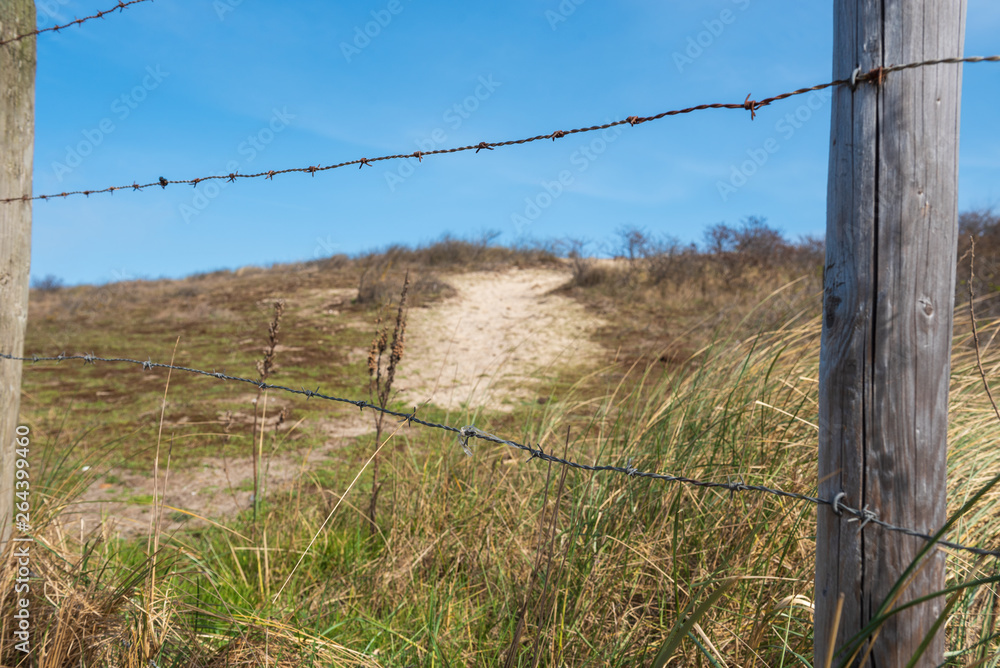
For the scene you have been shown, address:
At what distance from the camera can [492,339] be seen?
11656mm

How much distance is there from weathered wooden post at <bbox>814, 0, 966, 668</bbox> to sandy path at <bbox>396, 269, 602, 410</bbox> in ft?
18.1

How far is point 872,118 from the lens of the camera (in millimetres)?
1093

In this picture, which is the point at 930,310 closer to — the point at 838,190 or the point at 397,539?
the point at 838,190

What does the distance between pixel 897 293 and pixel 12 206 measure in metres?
3.00

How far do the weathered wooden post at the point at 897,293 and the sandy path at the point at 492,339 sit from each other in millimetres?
5526

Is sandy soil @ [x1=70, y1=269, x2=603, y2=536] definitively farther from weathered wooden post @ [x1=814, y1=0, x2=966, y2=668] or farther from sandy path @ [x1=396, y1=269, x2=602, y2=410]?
weathered wooden post @ [x1=814, y1=0, x2=966, y2=668]

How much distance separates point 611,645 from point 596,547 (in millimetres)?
403

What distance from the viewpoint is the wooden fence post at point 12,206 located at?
7.78 ft

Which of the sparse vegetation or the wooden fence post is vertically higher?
the wooden fence post

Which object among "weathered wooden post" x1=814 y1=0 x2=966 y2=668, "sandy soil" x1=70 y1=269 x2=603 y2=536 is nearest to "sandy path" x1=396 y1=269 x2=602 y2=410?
"sandy soil" x1=70 y1=269 x2=603 y2=536

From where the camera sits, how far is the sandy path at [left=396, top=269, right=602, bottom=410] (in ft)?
27.0

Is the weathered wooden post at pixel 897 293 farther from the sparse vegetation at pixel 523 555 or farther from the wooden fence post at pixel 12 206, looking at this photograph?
the wooden fence post at pixel 12 206

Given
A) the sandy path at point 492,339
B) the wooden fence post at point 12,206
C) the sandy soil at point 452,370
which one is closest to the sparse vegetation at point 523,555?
the sandy soil at point 452,370

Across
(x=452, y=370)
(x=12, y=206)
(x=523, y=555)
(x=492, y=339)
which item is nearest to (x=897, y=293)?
(x=523, y=555)
